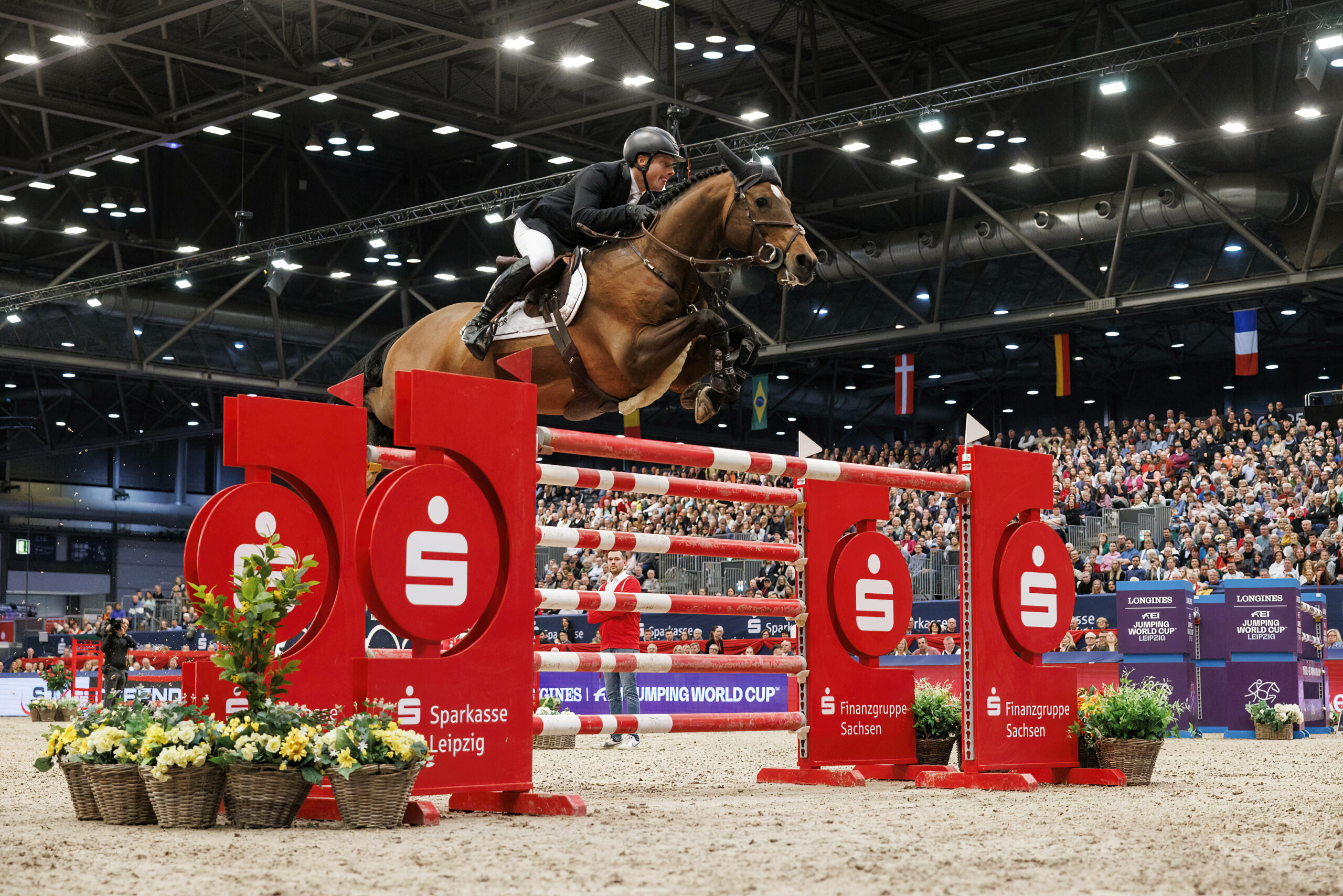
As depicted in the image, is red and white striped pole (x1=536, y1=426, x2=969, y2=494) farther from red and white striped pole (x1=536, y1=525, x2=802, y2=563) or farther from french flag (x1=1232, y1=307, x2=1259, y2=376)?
french flag (x1=1232, y1=307, x2=1259, y2=376)

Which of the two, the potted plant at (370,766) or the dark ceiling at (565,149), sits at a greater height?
the dark ceiling at (565,149)

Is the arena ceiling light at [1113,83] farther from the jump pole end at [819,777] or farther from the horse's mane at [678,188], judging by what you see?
the jump pole end at [819,777]

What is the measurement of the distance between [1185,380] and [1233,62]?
14.8m

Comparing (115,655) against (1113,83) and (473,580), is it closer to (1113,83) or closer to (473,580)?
(473,580)

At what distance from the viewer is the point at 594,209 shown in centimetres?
638

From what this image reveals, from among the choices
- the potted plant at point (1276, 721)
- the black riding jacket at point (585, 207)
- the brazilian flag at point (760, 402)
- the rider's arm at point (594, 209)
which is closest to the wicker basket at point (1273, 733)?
the potted plant at point (1276, 721)

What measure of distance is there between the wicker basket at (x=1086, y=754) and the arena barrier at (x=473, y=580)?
27cm

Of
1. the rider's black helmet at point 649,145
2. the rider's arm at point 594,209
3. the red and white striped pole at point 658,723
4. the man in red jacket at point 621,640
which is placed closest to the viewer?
the red and white striped pole at point 658,723

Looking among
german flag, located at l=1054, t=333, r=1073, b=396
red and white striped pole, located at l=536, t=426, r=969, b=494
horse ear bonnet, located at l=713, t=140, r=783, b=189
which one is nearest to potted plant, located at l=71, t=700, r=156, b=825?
red and white striped pole, located at l=536, t=426, r=969, b=494

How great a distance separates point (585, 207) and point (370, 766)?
296 cm

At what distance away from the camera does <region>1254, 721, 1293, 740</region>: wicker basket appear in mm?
11977

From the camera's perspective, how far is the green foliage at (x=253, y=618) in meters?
4.64

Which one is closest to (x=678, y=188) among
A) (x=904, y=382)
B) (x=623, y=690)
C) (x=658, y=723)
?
(x=658, y=723)

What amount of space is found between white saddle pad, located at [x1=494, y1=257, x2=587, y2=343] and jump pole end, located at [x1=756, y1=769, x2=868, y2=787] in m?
2.42
